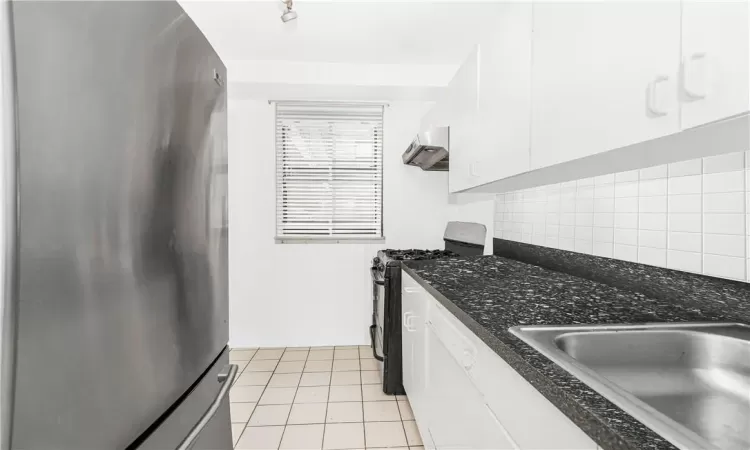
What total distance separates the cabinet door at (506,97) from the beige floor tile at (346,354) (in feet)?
6.44

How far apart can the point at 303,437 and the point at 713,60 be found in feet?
7.20

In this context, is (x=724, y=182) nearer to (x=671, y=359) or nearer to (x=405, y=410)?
(x=671, y=359)

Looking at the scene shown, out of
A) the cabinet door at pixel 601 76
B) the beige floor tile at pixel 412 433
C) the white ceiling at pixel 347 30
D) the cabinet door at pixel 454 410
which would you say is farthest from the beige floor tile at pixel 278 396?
the white ceiling at pixel 347 30

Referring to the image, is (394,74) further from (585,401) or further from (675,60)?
(585,401)

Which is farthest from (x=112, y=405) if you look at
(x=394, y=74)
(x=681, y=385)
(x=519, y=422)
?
(x=394, y=74)

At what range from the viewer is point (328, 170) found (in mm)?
3131

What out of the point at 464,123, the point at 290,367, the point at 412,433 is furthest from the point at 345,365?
the point at 464,123

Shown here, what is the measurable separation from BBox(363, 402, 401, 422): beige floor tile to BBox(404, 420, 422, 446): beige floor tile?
7 centimetres

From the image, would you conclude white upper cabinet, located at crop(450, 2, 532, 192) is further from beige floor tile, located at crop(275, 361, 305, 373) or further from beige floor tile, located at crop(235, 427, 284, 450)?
beige floor tile, located at crop(275, 361, 305, 373)

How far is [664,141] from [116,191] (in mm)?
1265

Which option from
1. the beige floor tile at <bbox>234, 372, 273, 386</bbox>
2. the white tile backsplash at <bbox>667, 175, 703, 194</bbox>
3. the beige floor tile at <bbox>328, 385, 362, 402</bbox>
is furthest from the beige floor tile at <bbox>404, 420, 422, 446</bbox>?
the white tile backsplash at <bbox>667, 175, 703, 194</bbox>

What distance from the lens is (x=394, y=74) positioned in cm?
280

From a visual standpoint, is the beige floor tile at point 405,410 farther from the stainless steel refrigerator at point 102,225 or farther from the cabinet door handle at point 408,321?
the stainless steel refrigerator at point 102,225

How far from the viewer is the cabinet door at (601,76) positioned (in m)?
0.75
